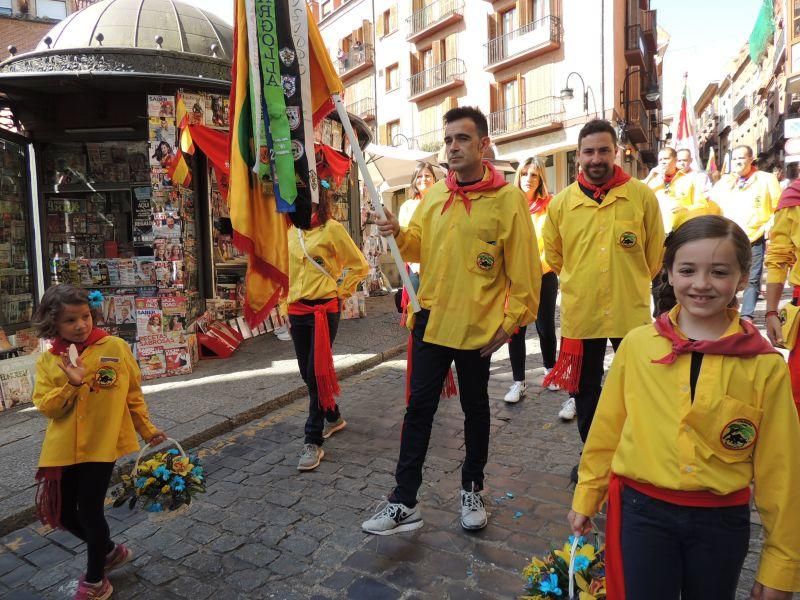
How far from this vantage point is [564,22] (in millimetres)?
22469

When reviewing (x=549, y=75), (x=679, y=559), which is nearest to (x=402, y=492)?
(x=679, y=559)

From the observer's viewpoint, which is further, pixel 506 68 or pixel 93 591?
pixel 506 68

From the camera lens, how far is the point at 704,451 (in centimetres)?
171

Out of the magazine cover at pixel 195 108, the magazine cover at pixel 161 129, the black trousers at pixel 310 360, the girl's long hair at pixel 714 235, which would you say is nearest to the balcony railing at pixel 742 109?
the magazine cover at pixel 195 108

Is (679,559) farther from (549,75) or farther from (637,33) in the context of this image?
(637,33)

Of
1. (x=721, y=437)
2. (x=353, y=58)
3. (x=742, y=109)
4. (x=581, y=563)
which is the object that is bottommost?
(x=581, y=563)

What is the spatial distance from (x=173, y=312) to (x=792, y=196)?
6162 mm

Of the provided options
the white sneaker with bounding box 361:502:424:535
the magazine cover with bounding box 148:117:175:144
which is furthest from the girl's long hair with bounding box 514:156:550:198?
the magazine cover with bounding box 148:117:175:144

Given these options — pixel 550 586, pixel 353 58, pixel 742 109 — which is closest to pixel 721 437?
pixel 550 586

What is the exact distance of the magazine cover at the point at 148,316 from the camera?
22.7 feet

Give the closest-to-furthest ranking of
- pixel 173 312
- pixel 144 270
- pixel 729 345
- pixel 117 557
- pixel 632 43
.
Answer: pixel 729 345
pixel 117 557
pixel 173 312
pixel 144 270
pixel 632 43

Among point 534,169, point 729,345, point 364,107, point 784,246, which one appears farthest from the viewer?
point 364,107

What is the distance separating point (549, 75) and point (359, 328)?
58.2 feet

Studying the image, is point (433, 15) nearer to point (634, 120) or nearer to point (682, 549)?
point (634, 120)
